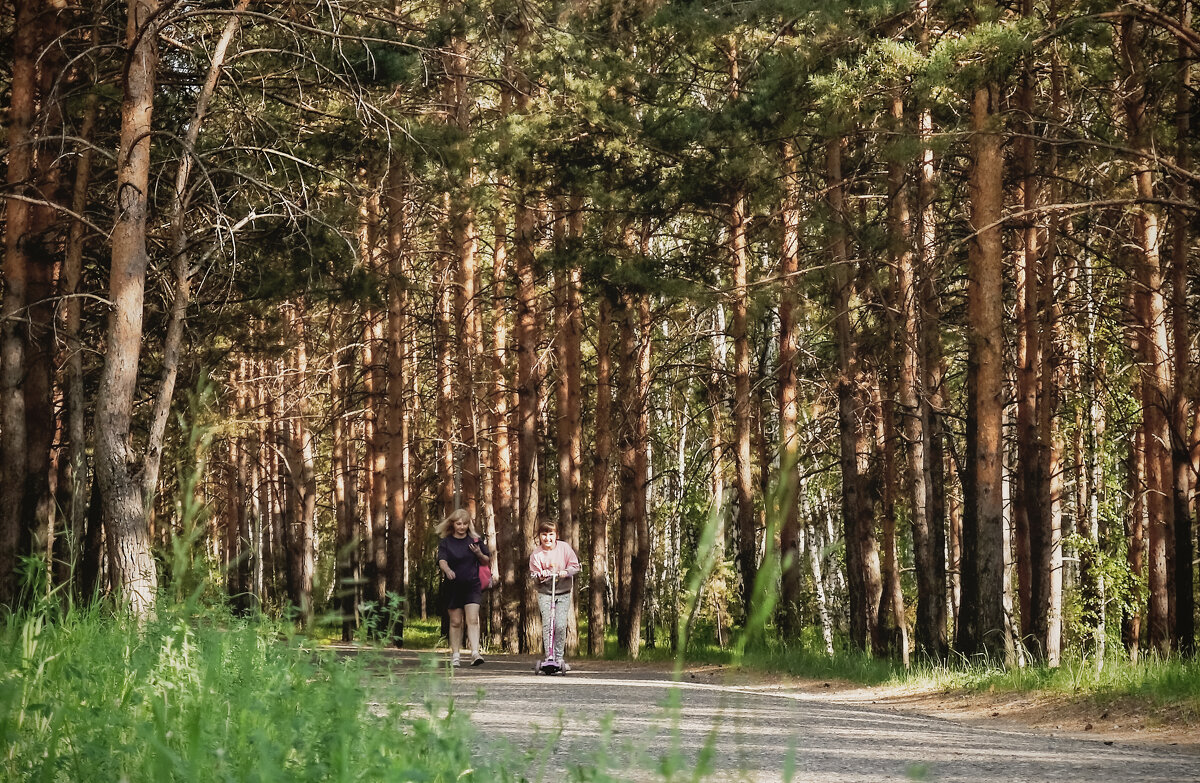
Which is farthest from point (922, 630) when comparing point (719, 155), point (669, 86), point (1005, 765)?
point (1005, 765)

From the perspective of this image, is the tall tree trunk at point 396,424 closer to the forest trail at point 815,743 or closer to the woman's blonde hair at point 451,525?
the woman's blonde hair at point 451,525

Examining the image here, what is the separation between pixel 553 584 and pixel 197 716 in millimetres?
13915

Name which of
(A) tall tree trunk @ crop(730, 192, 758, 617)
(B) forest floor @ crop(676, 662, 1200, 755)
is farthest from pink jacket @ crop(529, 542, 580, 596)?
(A) tall tree trunk @ crop(730, 192, 758, 617)

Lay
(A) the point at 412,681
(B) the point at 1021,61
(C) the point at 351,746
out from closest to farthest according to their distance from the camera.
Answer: (C) the point at 351,746, (A) the point at 412,681, (B) the point at 1021,61

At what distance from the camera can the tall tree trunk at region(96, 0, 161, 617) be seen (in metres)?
12.6

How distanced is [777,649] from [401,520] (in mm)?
10040

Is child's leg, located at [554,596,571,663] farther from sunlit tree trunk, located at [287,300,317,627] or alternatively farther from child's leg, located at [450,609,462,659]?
sunlit tree trunk, located at [287,300,317,627]

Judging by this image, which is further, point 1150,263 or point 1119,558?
point 1119,558

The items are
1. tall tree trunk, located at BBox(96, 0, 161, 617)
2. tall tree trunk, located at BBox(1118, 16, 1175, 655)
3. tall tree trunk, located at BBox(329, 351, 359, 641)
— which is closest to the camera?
tall tree trunk, located at BBox(96, 0, 161, 617)

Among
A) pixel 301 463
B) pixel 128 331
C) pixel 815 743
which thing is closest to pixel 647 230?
pixel 128 331

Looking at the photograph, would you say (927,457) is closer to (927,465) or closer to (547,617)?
(927,465)

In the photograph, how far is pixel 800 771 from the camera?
6.95 meters

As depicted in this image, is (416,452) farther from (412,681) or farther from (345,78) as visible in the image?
(412,681)

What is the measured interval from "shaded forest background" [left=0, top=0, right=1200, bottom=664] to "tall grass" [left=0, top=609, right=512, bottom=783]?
352 cm
